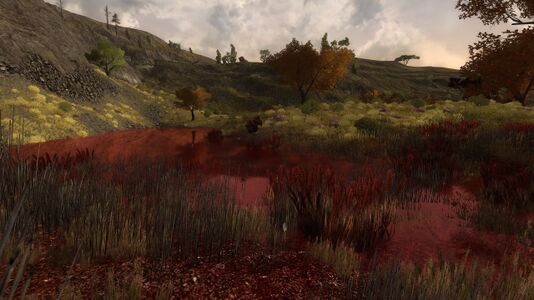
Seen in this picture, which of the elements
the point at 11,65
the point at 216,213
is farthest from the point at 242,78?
the point at 216,213

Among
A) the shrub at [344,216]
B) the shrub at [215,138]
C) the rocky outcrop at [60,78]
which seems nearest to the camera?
the shrub at [344,216]

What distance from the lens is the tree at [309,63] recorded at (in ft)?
101

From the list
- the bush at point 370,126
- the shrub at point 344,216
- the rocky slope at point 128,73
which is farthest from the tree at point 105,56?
the shrub at point 344,216

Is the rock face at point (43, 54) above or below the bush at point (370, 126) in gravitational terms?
above

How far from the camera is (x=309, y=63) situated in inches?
1207

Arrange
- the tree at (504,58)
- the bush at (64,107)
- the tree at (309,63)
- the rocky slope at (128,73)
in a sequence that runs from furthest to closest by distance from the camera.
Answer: the tree at (309,63), the rocky slope at (128,73), the bush at (64,107), the tree at (504,58)

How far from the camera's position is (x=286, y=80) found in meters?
33.2

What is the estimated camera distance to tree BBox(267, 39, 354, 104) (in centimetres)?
3070

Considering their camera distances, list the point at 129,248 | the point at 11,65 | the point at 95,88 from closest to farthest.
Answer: the point at 129,248 → the point at 11,65 → the point at 95,88

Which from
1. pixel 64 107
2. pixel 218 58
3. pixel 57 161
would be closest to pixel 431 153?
pixel 57 161

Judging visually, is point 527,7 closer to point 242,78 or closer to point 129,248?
point 129,248

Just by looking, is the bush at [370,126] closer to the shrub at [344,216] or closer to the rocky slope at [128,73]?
the shrub at [344,216]

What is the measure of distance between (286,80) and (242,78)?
40159mm

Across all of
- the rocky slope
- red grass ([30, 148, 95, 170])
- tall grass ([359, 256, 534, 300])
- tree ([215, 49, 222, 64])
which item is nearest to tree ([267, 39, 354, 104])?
the rocky slope
